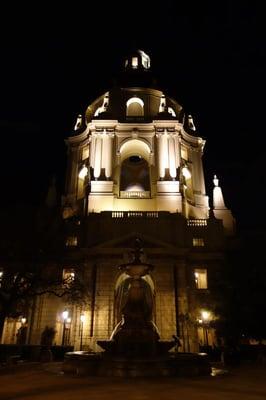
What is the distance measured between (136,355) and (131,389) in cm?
632

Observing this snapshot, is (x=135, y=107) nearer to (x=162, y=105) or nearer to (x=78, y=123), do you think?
(x=162, y=105)

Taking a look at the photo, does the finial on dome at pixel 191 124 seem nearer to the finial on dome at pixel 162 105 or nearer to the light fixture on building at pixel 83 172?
the finial on dome at pixel 162 105

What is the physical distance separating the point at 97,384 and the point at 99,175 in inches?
1248

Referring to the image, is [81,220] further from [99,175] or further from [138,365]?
[138,365]

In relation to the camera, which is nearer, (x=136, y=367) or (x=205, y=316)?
(x=136, y=367)

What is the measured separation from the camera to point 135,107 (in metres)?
49.7

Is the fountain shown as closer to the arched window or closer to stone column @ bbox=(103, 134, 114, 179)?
stone column @ bbox=(103, 134, 114, 179)

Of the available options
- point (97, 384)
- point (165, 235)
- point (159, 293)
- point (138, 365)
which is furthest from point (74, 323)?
point (97, 384)

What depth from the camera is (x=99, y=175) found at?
42156mm

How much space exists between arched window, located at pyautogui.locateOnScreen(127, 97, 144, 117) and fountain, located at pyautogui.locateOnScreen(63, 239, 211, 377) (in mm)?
32103

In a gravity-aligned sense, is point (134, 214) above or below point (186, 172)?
below

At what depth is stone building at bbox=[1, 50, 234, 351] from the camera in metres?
33.2

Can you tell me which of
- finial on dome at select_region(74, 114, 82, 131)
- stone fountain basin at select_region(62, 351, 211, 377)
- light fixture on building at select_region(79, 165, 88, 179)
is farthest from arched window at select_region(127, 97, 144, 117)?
stone fountain basin at select_region(62, 351, 211, 377)

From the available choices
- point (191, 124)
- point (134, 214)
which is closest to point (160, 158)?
point (134, 214)
